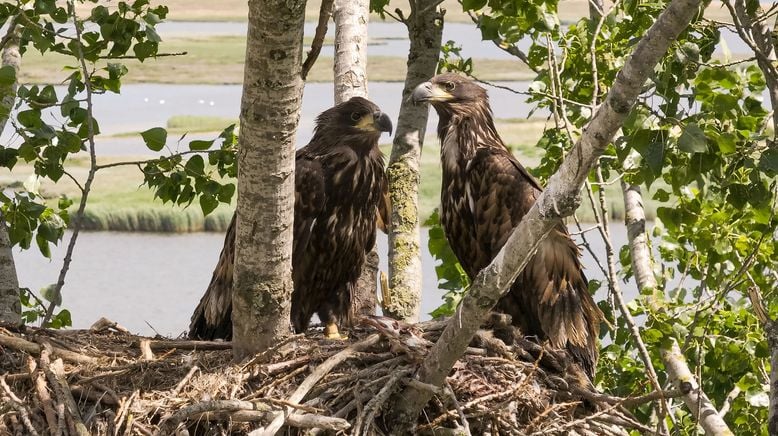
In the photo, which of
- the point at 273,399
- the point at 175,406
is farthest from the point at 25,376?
the point at 273,399

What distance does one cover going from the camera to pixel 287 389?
4.41m

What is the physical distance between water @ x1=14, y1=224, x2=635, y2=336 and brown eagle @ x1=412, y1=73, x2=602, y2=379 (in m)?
4.94

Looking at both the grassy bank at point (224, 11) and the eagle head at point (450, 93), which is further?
the grassy bank at point (224, 11)

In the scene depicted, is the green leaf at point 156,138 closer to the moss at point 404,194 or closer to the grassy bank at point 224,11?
the moss at point 404,194

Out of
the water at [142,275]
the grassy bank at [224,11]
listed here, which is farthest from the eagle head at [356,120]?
the grassy bank at [224,11]

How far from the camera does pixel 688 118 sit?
420 centimetres

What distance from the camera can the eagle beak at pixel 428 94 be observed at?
6.01 m

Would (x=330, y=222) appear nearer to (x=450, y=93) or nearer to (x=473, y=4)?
(x=450, y=93)

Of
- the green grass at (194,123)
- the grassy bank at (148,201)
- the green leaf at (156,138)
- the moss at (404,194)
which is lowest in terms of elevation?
the grassy bank at (148,201)

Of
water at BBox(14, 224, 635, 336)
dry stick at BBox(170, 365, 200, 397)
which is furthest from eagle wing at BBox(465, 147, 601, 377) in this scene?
water at BBox(14, 224, 635, 336)

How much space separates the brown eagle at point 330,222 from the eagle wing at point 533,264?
→ 0.51m

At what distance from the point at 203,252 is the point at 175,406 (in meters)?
9.63

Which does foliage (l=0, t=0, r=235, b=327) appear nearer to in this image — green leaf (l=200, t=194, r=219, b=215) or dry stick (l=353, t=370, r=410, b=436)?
green leaf (l=200, t=194, r=219, b=215)

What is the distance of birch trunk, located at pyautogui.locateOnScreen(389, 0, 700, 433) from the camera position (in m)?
3.11
